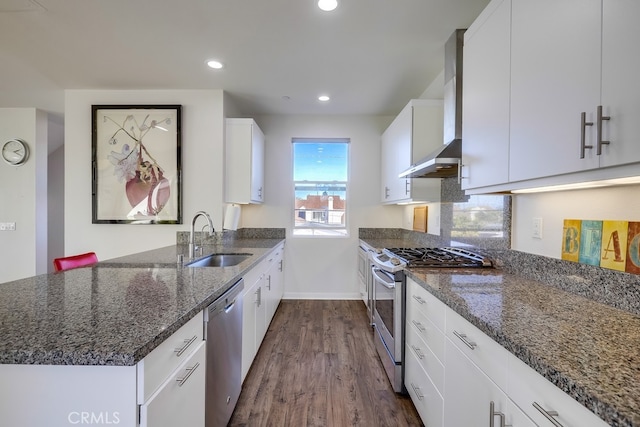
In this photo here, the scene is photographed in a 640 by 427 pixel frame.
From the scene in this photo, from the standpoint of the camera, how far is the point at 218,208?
3.26m

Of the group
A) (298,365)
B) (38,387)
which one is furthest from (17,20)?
(298,365)

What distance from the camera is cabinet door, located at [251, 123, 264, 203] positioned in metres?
3.40

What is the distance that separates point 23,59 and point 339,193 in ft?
11.7

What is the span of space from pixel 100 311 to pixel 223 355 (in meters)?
A: 0.67

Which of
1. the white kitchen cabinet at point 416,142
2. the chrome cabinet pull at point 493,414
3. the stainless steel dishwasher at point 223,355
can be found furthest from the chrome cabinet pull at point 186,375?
the white kitchen cabinet at point 416,142

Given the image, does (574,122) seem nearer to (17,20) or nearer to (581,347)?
(581,347)

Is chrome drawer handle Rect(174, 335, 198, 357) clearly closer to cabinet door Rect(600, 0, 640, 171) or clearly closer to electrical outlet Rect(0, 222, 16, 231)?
cabinet door Rect(600, 0, 640, 171)

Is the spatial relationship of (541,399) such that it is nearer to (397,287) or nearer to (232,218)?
(397,287)

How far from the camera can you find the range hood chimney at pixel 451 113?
192 centimetres

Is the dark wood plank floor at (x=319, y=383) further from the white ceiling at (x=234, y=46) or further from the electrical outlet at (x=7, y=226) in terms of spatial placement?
the electrical outlet at (x=7, y=226)

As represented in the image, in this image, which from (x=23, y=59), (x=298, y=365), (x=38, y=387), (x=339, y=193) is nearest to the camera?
(x=38, y=387)

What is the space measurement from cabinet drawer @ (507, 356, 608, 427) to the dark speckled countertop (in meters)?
0.04

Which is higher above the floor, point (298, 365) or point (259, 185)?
point (259, 185)

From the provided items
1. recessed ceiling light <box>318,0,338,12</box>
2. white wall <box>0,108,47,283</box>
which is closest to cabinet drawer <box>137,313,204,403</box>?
recessed ceiling light <box>318,0,338,12</box>
